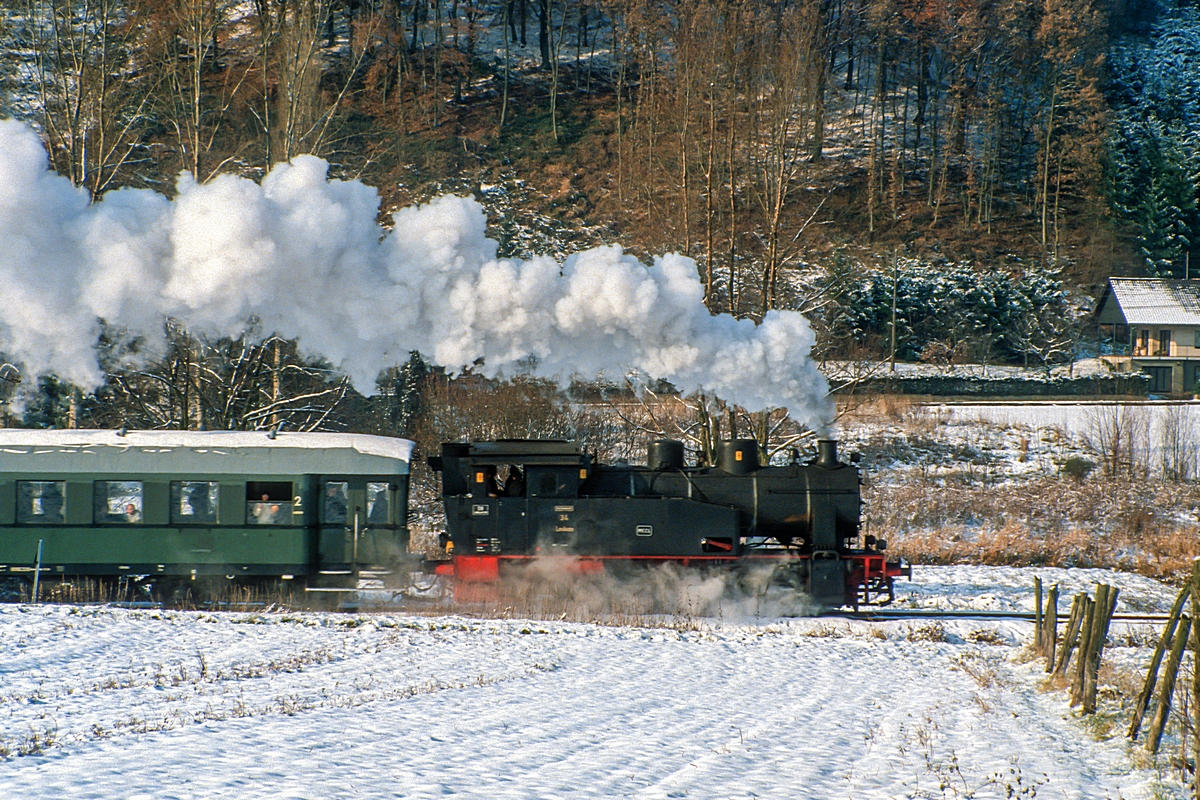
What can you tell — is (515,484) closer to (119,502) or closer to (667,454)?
(667,454)

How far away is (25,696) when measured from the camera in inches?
373

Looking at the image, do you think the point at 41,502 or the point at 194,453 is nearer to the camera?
the point at 41,502

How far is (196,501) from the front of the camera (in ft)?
53.6

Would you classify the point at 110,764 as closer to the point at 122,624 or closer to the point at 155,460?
the point at 122,624

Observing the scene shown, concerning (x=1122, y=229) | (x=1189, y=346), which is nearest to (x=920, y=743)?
(x=1189, y=346)

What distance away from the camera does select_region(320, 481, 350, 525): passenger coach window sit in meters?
16.7

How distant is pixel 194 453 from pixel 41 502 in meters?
2.63

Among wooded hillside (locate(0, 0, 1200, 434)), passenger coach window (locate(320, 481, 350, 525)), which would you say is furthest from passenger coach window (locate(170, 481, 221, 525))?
wooded hillside (locate(0, 0, 1200, 434))

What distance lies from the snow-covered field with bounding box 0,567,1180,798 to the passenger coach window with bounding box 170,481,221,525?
1898 millimetres

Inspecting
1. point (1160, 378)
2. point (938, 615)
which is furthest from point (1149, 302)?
point (938, 615)

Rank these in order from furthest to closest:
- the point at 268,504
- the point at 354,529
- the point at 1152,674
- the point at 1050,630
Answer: the point at 354,529 < the point at 268,504 < the point at 1050,630 < the point at 1152,674

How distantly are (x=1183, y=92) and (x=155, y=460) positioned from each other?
264 feet

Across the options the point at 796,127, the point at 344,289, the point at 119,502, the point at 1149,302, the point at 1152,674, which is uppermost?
the point at 796,127

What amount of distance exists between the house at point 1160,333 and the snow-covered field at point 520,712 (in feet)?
135
